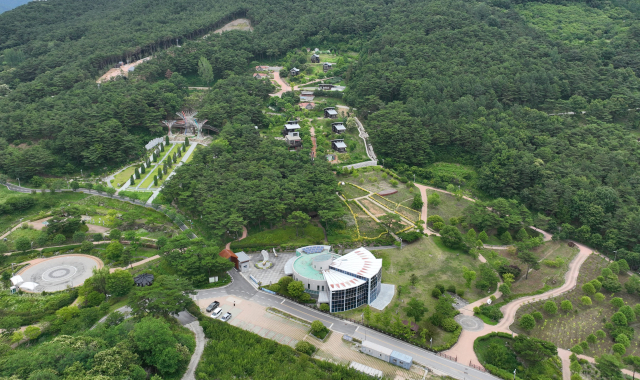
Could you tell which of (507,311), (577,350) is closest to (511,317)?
(507,311)

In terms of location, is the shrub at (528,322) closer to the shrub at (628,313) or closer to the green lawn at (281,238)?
the shrub at (628,313)

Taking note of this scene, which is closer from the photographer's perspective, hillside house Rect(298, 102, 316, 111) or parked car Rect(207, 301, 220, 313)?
parked car Rect(207, 301, 220, 313)

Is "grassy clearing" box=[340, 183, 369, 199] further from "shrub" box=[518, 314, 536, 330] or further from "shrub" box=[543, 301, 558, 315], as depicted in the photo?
"shrub" box=[518, 314, 536, 330]

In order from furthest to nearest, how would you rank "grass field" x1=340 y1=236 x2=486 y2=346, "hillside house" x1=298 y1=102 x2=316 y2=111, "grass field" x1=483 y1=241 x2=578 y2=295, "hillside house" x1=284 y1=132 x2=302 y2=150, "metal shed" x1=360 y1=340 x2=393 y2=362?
"hillside house" x1=298 y1=102 x2=316 y2=111, "hillside house" x1=284 y1=132 x2=302 y2=150, "grass field" x1=483 y1=241 x2=578 y2=295, "grass field" x1=340 y1=236 x2=486 y2=346, "metal shed" x1=360 y1=340 x2=393 y2=362

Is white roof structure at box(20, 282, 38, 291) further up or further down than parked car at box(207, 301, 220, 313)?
further up

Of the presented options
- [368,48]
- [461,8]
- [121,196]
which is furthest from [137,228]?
[461,8]

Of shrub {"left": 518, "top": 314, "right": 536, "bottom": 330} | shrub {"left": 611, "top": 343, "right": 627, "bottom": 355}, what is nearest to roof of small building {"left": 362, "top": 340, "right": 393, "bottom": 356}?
shrub {"left": 518, "top": 314, "right": 536, "bottom": 330}

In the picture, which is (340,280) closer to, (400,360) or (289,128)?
(400,360)

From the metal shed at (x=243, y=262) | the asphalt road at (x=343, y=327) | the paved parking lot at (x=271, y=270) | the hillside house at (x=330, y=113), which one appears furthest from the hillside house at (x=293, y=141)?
the asphalt road at (x=343, y=327)
